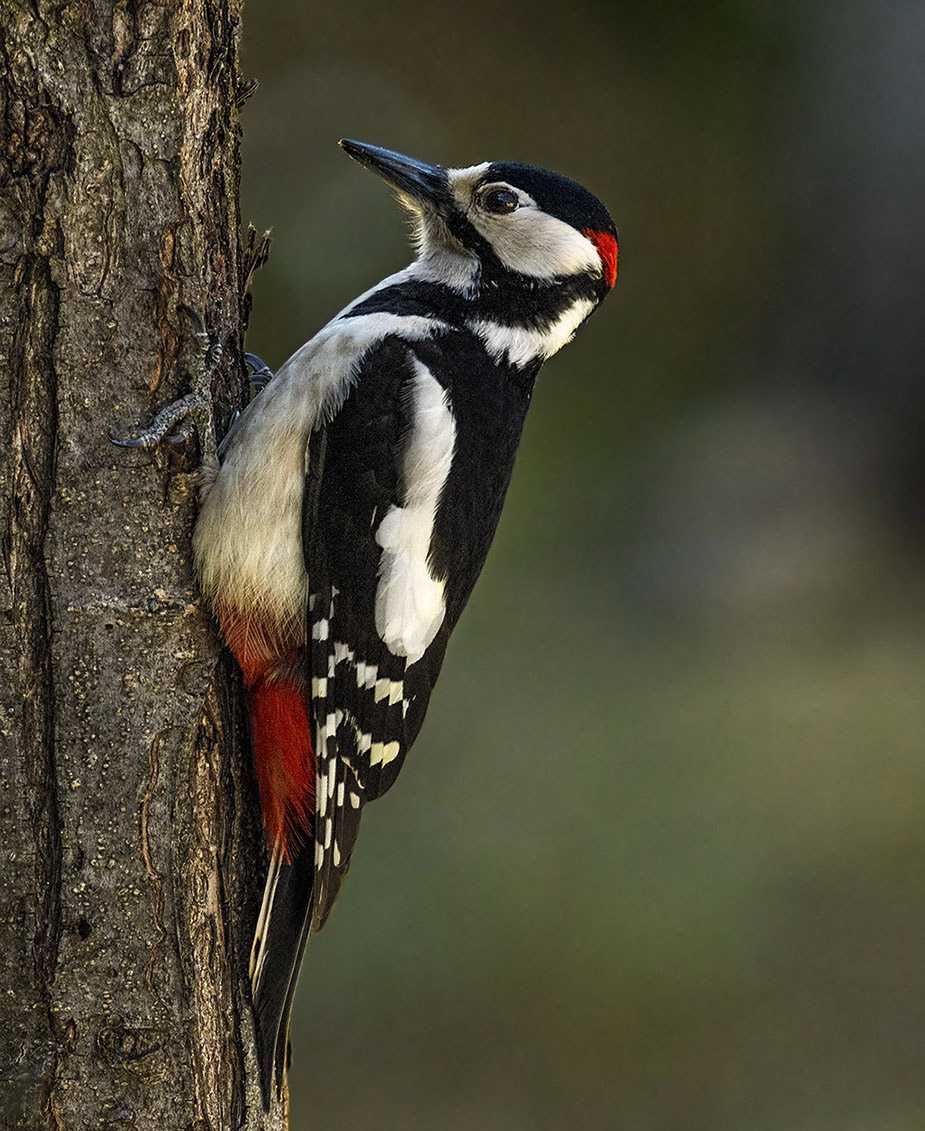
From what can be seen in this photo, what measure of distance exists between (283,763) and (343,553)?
0.31 metres

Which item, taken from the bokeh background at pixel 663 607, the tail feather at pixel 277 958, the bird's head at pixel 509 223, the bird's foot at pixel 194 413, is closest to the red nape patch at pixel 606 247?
the bird's head at pixel 509 223

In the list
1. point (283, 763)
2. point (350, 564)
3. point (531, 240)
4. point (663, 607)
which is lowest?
point (663, 607)

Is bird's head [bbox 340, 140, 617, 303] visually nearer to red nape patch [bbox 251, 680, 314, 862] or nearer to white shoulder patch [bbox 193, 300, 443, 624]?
white shoulder patch [bbox 193, 300, 443, 624]

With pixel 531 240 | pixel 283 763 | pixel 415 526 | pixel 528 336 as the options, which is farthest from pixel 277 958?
pixel 531 240

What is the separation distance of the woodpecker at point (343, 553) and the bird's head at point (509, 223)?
4.6 inches

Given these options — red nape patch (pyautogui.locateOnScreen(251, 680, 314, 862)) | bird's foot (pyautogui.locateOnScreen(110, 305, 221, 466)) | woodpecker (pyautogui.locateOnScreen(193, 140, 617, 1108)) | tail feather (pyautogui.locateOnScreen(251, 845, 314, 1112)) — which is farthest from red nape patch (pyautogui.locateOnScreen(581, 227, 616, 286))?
tail feather (pyautogui.locateOnScreen(251, 845, 314, 1112))

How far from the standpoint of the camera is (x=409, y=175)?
2.02 metres

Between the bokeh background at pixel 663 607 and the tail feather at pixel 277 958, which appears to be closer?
the tail feather at pixel 277 958

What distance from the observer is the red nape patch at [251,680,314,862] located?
5.26ft

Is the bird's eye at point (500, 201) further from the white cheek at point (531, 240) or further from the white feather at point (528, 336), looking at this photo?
the white feather at point (528, 336)

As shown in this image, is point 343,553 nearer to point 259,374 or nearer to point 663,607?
point 259,374

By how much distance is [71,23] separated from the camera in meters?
1.37

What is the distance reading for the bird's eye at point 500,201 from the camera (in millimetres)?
1969

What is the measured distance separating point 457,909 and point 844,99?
3182 millimetres
